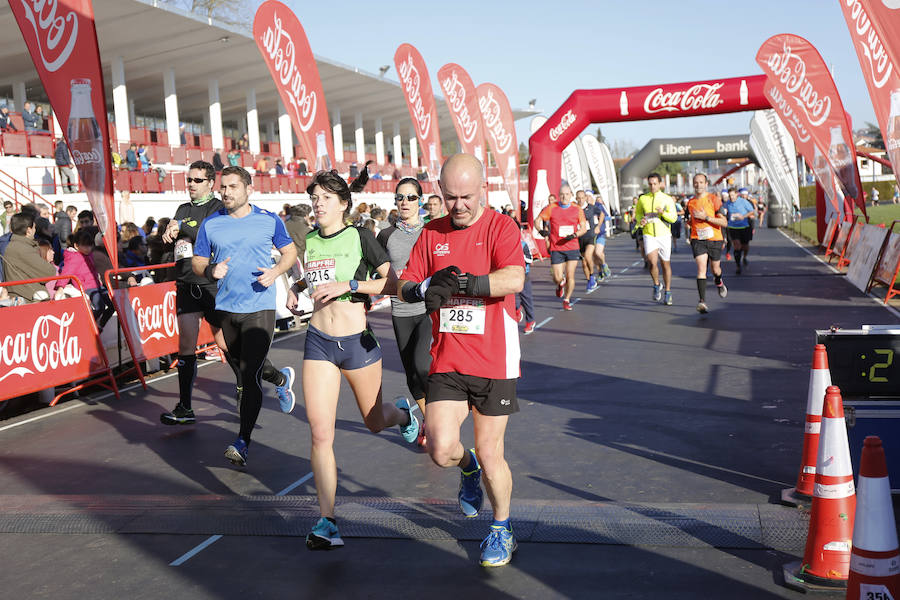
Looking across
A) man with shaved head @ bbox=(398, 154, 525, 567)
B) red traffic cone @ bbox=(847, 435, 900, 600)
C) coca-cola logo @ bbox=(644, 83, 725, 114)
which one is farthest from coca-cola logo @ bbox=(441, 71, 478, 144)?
red traffic cone @ bbox=(847, 435, 900, 600)

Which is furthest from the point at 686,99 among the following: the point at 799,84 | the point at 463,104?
the point at 463,104

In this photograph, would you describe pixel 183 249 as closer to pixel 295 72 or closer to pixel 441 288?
pixel 441 288

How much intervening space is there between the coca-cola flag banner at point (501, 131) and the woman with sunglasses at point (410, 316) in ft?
54.8

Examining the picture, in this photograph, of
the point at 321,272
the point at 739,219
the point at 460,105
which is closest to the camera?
the point at 321,272

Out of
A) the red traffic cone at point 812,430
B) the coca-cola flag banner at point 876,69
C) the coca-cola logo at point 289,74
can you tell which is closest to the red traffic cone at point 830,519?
the red traffic cone at point 812,430

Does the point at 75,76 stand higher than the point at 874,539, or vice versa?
the point at 75,76

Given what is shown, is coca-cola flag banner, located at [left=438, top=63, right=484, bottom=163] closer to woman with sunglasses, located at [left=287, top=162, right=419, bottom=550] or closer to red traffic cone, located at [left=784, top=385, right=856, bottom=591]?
woman with sunglasses, located at [left=287, top=162, right=419, bottom=550]

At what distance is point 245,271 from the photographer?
632 cm

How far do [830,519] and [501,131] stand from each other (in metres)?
21.0

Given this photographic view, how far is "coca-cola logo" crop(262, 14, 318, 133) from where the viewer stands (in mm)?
12863

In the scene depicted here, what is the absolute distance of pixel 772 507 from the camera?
4.92 m

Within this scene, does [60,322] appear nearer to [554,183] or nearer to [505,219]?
[505,219]

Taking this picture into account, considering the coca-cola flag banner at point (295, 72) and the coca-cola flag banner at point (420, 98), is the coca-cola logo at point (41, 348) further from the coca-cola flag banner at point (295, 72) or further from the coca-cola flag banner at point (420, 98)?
the coca-cola flag banner at point (420, 98)

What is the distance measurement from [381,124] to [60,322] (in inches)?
2084
